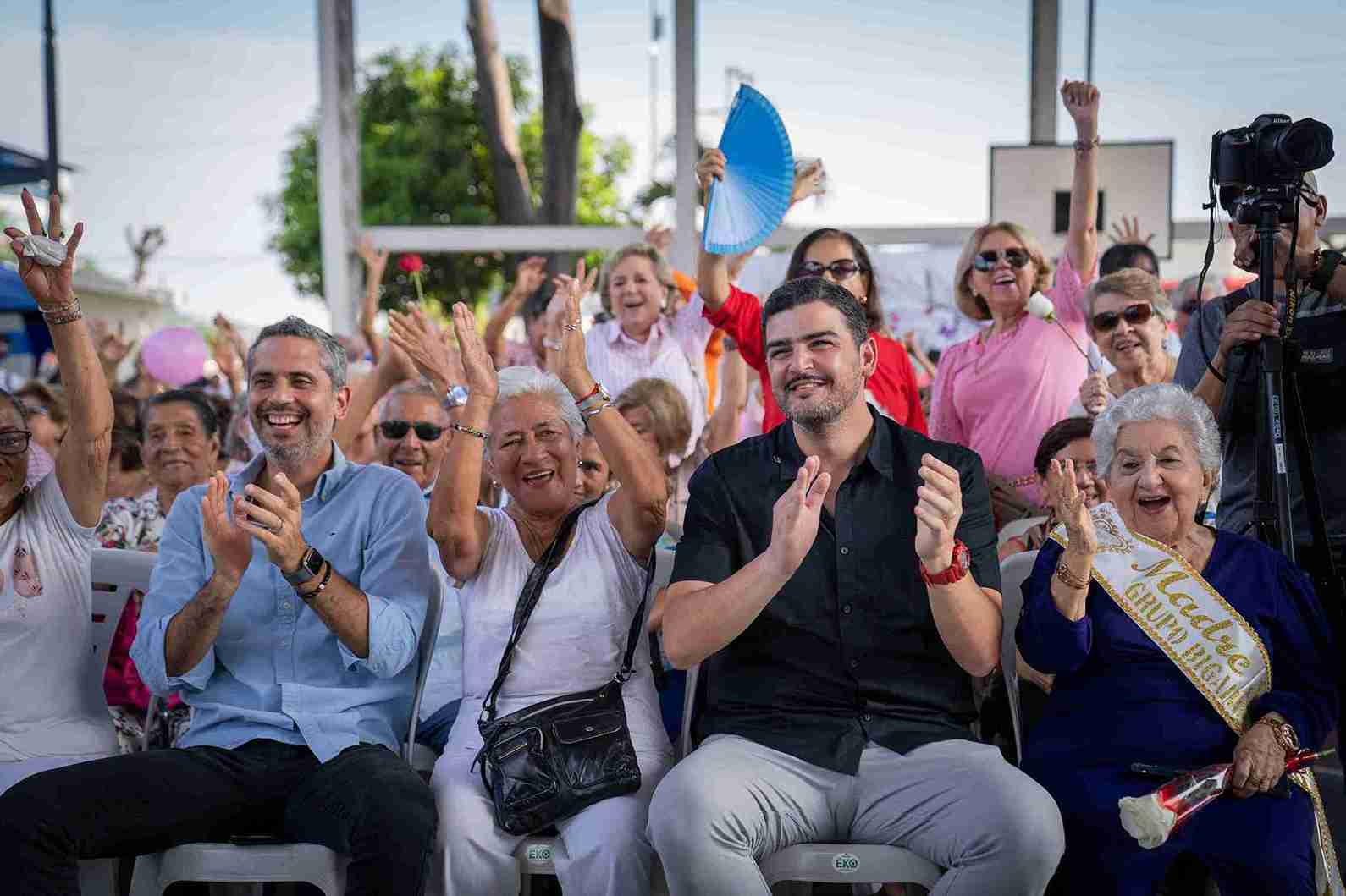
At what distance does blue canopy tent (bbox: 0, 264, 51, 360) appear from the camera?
10.4m

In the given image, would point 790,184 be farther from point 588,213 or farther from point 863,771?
point 588,213

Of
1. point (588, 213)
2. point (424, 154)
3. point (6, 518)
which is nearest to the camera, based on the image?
point (6, 518)

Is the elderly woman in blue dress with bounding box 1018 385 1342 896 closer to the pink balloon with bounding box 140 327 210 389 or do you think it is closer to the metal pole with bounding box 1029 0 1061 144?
the pink balloon with bounding box 140 327 210 389

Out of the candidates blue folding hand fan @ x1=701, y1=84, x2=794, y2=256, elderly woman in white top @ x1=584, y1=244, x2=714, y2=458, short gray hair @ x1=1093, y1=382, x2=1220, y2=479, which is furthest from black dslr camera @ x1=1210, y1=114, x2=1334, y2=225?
elderly woman in white top @ x1=584, y1=244, x2=714, y2=458

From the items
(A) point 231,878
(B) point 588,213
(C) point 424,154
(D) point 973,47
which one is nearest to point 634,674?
(A) point 231,878

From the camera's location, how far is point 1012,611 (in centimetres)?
342

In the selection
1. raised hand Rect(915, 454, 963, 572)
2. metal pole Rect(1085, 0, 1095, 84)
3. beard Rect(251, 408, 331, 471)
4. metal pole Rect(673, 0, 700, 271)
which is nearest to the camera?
raised hand Rect(915, 454, 963, 572)

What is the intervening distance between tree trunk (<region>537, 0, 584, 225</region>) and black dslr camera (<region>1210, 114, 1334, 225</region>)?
7896 mm

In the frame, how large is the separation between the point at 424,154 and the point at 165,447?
11.8 metres

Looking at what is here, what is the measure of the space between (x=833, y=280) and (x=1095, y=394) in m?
0.87

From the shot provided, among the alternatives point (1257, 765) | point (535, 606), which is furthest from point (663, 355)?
point (1257, 765)

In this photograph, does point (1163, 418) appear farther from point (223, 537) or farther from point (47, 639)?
point (47, 639)

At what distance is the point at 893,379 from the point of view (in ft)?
14.2

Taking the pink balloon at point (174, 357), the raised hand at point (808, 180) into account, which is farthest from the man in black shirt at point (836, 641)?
the pink balloon at point (174, 357)
